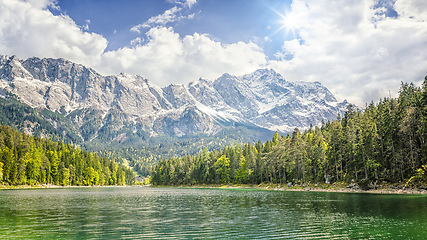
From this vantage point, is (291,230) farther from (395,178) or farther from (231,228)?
(395,178)

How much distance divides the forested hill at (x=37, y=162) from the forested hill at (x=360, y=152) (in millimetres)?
90393

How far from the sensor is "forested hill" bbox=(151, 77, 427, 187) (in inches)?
2980

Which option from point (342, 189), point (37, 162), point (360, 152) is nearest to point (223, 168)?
point (342, 189)

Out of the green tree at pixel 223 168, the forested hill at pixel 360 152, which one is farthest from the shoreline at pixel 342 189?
the green tree at pixel 223 168

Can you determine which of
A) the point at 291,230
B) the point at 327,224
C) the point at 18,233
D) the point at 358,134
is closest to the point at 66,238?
the point at 18,233

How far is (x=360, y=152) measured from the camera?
288 ft

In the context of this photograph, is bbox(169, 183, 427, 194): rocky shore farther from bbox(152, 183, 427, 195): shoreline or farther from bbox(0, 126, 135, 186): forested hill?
bbox(0, 126, 135, 186): forested hill

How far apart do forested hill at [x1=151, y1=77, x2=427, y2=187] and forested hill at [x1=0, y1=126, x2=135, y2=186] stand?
90393 millimetres

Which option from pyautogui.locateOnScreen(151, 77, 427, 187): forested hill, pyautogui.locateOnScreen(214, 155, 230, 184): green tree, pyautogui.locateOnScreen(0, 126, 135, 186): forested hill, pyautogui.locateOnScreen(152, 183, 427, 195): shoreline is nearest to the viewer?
pyautogui.locateOnScreen(152, 183, 427, 195): shoreline

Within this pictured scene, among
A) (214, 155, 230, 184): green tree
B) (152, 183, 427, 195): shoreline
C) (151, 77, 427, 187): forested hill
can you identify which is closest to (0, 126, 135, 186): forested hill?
(214, 155, 230, 184): green tree

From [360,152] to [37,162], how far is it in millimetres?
133462

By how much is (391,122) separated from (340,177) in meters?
26.9

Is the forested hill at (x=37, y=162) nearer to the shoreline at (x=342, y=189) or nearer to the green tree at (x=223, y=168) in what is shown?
the green tree at (x=223, y=168)

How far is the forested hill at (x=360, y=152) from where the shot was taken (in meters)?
75.7
